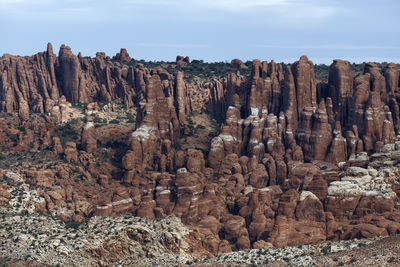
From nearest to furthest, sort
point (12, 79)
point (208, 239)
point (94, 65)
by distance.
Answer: point (208, 239), point (12, 79), point (94, 65)

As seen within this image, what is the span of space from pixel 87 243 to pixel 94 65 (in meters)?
97.7

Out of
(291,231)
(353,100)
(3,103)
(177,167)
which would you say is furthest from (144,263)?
(3,103)

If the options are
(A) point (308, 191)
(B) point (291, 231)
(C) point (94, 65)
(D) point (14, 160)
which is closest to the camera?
(B) point (291, 231)

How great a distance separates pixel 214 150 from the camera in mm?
135125

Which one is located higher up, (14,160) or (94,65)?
(94,65)

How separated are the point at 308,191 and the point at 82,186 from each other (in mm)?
32943

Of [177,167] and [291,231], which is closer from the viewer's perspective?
[291,231]

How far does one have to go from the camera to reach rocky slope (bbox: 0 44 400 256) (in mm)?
112125

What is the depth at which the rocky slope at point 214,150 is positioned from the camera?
112125 mm

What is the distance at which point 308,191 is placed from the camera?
117 m

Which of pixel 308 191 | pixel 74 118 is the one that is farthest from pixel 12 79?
pixel 308 191

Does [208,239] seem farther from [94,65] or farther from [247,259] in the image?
[94,65]

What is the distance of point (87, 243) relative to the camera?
91125 mm

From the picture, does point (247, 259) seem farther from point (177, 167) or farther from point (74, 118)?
point (74, 118)
